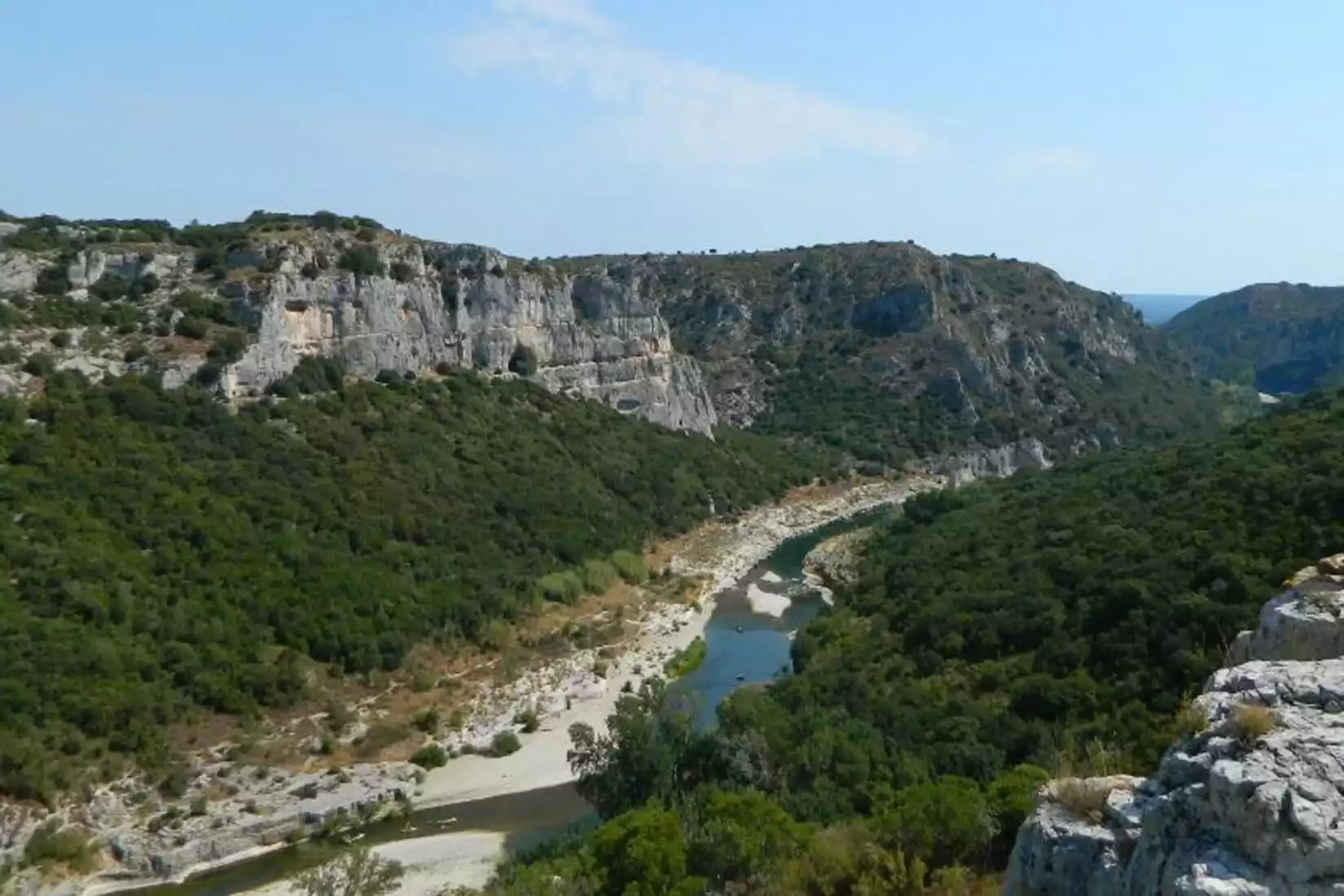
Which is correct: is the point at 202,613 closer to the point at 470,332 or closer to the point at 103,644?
the point at 103,644

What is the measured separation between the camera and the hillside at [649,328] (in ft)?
153

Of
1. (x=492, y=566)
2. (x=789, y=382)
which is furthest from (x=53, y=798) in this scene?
(x=789, y=382)

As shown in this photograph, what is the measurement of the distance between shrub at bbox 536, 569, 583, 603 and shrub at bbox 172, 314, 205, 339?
1852cm

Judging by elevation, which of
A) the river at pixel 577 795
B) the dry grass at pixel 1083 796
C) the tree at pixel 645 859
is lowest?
the river at pixel 577 795

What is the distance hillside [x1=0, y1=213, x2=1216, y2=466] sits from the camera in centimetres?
4669

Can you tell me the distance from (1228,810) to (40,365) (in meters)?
42.9

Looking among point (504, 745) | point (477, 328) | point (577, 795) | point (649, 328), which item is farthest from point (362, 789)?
point (649, 328)

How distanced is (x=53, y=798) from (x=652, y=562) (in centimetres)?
3367

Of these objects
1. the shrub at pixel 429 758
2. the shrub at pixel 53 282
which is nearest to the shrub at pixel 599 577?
the shrub at pixel 429 758

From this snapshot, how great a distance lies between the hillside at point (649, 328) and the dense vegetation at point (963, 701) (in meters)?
27.6

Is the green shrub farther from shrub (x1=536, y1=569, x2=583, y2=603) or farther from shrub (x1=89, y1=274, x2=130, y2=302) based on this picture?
shrub (x1=89, y1=274, x2=130, y2=302)

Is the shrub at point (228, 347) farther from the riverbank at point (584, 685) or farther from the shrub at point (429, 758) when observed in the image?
the shrub at point (429, 758)

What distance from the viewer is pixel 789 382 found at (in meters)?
98.9

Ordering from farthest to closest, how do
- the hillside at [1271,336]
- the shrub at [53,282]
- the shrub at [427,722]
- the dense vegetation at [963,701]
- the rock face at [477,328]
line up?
the hillside at [1271,336], the rock face at [477,328], the shrub at [53,282], the shrub at [427,722], the dense vegetation at [963,701]
